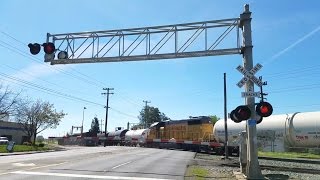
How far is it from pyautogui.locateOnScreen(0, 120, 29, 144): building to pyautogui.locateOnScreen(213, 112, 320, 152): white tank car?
6248 centimetres

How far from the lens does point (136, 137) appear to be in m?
71.2

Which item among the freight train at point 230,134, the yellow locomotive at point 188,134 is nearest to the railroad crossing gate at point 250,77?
the freight train at point 230,134

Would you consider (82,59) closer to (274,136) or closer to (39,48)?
(39,48)

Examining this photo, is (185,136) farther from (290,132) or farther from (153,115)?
(153,115)

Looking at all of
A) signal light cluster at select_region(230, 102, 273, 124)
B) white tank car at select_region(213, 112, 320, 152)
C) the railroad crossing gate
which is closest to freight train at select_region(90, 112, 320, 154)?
white tank car at select_region(213, 112, 320, 152)

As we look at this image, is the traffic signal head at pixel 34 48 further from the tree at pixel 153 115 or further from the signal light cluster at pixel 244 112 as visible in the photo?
the tree at pixel 153 115

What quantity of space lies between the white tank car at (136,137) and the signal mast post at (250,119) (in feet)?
156

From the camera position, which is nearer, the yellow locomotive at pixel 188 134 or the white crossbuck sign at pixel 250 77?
the white crossbuck sign at pixel 250 77

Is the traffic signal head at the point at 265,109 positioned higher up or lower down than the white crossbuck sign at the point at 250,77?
lower down

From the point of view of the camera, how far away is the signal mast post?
56.0 ft

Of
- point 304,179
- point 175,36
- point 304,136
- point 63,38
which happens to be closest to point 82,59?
point 63,38

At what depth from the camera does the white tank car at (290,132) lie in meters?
30.8

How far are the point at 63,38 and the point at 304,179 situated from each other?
1421 centimetres

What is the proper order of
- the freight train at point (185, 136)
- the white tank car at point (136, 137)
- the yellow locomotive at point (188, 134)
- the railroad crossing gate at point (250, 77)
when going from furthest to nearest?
the white tank car at point (136, 137)
the yellow locomotive at point (188, 134)
the freight train at point (185, 136)
the railroad crossing gate at point (250, 77)
